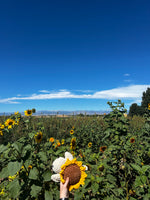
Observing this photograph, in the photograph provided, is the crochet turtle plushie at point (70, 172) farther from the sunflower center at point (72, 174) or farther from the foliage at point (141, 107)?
the foliage at point (141, 107)

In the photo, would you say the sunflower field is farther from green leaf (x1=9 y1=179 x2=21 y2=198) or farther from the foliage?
the foliage

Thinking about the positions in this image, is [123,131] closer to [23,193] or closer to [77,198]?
[77,198]

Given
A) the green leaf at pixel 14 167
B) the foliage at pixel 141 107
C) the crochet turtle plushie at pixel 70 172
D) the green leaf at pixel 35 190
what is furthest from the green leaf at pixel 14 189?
the foliage at pixel 141 107

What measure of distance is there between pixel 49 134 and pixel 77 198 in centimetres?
617

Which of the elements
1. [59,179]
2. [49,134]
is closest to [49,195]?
[59,179]

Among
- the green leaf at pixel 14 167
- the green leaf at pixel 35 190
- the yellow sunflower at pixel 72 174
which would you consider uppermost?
the yellow sunflower at pixel 72 174

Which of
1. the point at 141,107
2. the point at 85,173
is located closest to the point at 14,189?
the point at 85,173

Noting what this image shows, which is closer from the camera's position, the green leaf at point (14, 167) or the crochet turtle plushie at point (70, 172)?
the crochet turtle plushie at point (70, 172)

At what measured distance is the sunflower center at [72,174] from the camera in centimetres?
93

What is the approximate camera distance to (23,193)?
157 cm

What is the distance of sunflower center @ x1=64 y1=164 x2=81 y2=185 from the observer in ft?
3.04

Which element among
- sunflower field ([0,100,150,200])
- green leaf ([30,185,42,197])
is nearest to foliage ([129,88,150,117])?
sunflower field ([0,100,150,200])

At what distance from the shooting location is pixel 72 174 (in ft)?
3.05

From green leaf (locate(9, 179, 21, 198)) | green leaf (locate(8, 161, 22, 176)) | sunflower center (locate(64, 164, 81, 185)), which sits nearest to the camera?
sunflower center (locate(64, 164, 81, 185))
